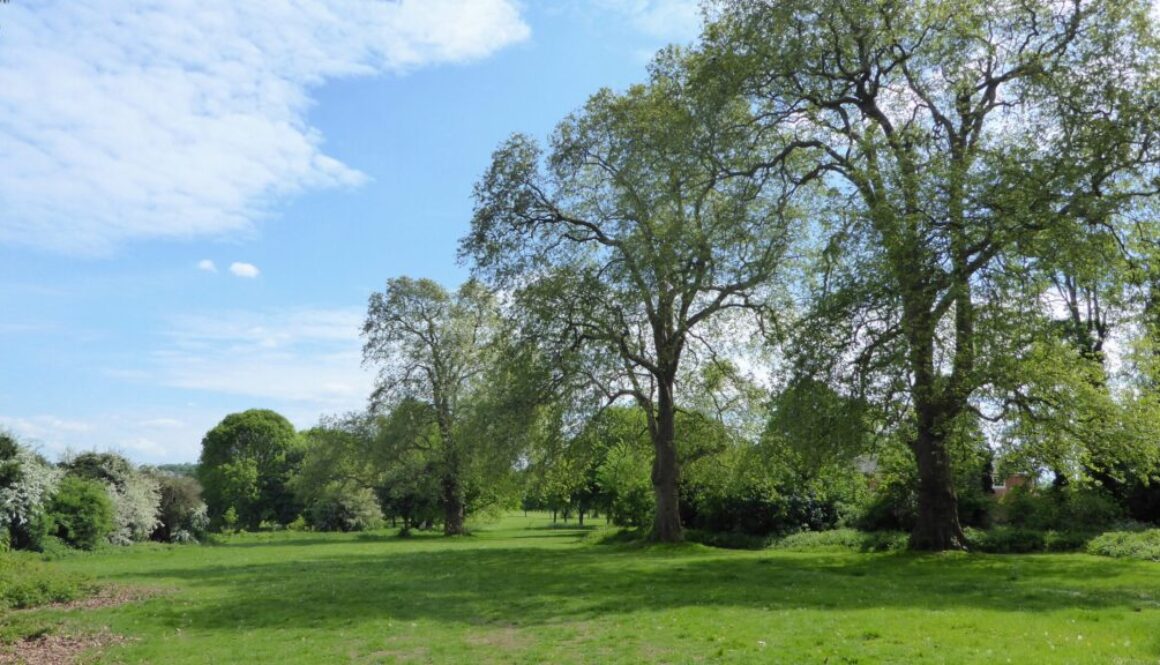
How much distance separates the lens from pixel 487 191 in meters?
33.0

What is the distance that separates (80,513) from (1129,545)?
40.7m

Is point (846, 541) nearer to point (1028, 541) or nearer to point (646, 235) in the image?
point (1028, 541)

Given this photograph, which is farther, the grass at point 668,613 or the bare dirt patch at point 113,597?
the bare dirt patch at point 113,597

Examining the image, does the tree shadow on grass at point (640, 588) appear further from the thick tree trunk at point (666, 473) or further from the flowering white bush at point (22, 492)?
the flowering white bush at point (22, 492)

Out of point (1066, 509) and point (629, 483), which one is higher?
point (629, 483)

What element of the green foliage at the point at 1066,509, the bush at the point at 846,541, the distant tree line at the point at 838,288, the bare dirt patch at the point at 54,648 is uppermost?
the distant tree line at the point at 838,288

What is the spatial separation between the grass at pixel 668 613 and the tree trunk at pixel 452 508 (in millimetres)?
28093

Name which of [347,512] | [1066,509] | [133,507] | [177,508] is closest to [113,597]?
[133,507]

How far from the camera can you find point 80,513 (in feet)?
117

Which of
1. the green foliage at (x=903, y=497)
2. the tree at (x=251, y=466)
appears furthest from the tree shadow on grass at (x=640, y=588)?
the tree at (x=251, y=466)

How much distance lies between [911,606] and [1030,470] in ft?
33.7

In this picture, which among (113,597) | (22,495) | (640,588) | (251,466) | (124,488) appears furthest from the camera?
(251,466)

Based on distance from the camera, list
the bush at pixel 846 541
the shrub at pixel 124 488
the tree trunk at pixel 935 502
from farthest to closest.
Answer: the shrub at pixel 124 488, the bush at pixel 846 541, the tree trunk at pixel 935 502

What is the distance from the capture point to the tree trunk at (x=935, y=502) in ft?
79.2
